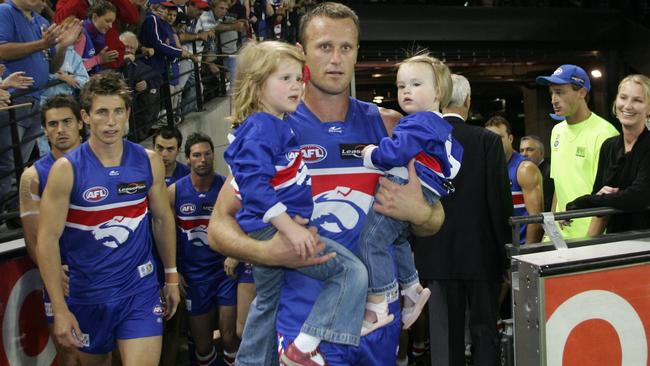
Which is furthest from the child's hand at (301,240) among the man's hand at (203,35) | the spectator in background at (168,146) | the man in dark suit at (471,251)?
the man's hand at (203,35)

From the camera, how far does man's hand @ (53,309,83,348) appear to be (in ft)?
10.9

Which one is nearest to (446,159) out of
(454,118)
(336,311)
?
(336,311)

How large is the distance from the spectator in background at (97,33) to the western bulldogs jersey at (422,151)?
15.0 feet

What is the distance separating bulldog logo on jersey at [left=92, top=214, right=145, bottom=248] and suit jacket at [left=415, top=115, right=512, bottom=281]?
1844 mm

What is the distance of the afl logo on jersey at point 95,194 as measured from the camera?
137 inches

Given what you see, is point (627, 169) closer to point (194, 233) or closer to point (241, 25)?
point (194, 233)

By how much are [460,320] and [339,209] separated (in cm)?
207

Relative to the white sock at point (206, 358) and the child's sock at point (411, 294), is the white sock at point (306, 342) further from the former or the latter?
the white sock at point (206, 358)

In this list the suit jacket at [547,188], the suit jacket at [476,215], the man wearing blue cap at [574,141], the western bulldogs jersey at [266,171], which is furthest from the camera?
the suit jacket at [547,188]

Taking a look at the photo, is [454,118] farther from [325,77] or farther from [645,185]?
[325,77]

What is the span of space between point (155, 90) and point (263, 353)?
5.55 m

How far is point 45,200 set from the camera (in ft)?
11.1

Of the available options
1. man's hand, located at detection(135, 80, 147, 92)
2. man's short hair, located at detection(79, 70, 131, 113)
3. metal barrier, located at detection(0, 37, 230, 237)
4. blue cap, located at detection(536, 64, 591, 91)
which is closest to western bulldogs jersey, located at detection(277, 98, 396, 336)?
man's short hair, located at detection(79, 70, 131, 113)

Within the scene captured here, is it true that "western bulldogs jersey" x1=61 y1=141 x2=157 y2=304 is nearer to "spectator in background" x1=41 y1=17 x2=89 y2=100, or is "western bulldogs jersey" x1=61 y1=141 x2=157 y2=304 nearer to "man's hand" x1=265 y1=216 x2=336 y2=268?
"man's hand" x1=265 y1=216 x2=336 y2=268
